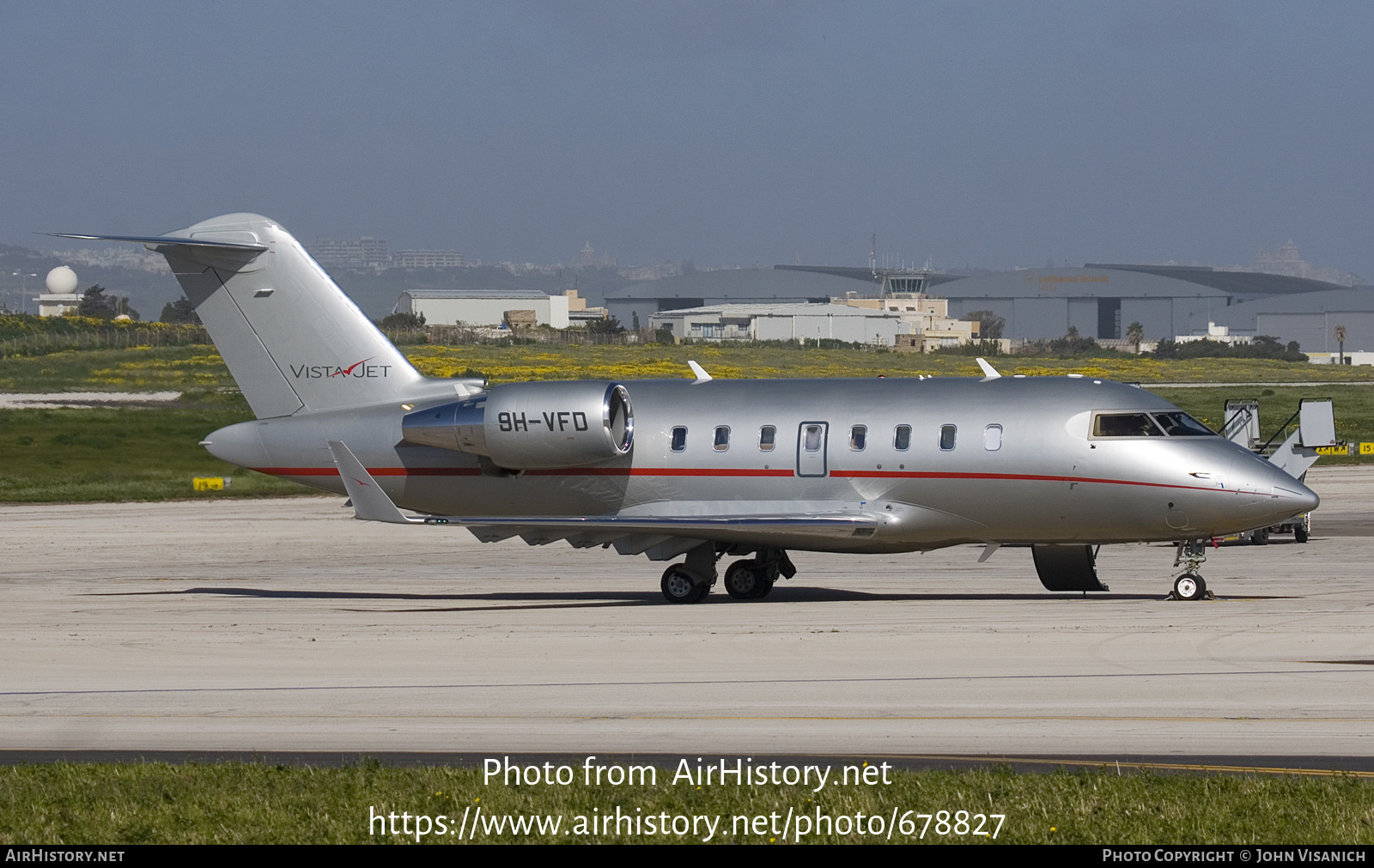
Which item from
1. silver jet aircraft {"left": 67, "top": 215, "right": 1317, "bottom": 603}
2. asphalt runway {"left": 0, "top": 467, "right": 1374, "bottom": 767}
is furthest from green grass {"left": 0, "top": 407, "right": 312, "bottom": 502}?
silver jet aircraft {"left": 67, "top": 215, "right": 1317, "bottom": 603}

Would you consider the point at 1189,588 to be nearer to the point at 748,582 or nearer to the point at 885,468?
the point at 885,468

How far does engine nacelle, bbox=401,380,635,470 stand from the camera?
83.2 feet

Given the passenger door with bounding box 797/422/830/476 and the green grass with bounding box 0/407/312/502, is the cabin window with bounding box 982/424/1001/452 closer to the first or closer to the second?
the passenger door with bounding box 797/422/830/476

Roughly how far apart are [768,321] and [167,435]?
110617 mm

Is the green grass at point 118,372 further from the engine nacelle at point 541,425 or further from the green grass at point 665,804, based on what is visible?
the green grass at point 665,804

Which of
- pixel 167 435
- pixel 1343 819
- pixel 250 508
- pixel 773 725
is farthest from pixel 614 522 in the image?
pixel 167 435

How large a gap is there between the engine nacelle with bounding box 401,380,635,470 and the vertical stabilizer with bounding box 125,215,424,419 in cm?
185

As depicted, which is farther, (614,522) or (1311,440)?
(1311,440)

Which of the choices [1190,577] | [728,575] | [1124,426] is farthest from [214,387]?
[1190,577]

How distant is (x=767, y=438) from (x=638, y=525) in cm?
258

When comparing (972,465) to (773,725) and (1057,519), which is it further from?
(773,725)

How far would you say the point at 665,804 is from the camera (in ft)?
37.2

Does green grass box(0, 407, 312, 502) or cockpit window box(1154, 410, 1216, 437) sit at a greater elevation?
cockpit window box(1154, 410, 1216, 437)

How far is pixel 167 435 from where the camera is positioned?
202ft
